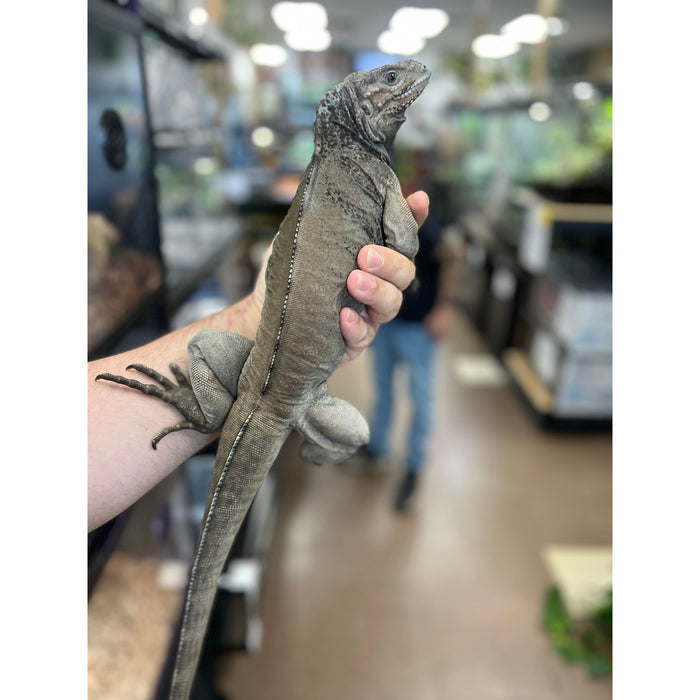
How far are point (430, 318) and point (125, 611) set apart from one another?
2.02 meters

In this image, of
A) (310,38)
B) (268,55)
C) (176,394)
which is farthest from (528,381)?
(268,55)

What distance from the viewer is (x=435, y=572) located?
2.88 metres

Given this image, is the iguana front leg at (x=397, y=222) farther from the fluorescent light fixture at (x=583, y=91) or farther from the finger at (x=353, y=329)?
the fluorescent light fixture at (x=583, y=91)

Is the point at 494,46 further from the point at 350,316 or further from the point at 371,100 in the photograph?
the point at 350,316

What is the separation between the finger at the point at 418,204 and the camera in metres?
0.79

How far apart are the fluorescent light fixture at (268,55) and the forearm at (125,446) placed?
5621 mm

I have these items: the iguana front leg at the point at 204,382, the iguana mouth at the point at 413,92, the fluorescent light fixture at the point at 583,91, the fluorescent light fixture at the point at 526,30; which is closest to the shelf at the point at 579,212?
the fluorescent light fixture at the point at 583,91

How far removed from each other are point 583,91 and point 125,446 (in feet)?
13.0

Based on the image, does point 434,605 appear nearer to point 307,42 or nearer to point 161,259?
point 161,259

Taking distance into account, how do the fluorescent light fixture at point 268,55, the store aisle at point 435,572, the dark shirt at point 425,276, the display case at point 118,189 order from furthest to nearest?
the fluorescent light fixture at point 268,55 → the dark shirt at point 425,276 → the store aisle at point 435,572 → the display case at point 118,189

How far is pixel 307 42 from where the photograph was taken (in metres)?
5.05

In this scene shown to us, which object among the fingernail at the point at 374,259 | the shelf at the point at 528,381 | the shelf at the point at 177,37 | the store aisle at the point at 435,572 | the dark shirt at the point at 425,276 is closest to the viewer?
the fingernail at the point at 374,259

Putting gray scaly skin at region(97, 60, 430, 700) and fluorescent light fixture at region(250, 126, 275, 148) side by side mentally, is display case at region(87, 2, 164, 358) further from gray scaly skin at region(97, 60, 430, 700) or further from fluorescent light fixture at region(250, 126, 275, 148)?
fluorescent light fixture at region(250, 126, 275, 148)
